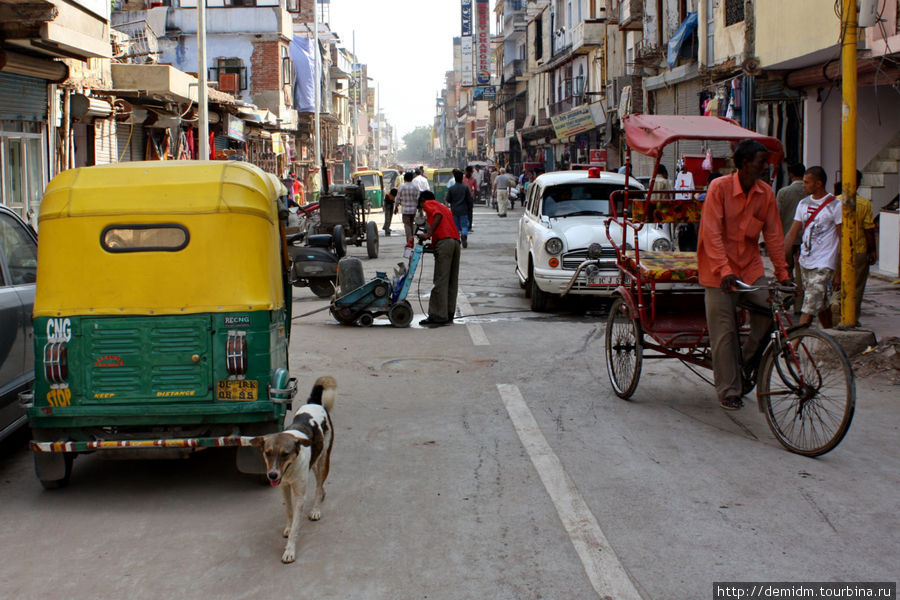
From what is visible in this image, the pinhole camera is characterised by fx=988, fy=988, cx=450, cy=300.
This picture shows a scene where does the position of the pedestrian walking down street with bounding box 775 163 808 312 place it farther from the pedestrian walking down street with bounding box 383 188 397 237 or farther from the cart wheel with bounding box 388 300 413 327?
the pedestrian walking down street with bounding box 383 188 397 237

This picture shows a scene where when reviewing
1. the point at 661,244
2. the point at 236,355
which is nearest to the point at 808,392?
the point at 236,355

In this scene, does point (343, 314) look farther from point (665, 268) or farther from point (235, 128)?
point (235, 128)

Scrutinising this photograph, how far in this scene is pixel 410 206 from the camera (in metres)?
22.5

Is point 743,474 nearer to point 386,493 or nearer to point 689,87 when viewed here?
point 386,493

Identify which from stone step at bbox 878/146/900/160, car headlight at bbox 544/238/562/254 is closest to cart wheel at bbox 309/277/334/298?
car headlight at bbox 544/238/562/254

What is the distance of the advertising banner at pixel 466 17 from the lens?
8438 cm

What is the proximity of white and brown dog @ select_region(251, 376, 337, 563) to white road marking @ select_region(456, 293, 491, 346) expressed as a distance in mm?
5486

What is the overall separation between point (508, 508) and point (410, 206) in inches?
697

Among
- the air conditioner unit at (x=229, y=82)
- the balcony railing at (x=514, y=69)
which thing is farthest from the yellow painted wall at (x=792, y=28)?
the balcony railing at (x=514, y=69)

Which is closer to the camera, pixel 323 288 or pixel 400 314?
pixel 400 314

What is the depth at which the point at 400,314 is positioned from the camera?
11.9 m

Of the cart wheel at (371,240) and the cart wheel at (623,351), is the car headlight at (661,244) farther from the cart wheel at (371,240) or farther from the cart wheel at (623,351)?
the cart wheel at (371,240)

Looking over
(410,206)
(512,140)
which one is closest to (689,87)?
(410,206)

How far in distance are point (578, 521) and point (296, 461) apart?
4.72 ft
